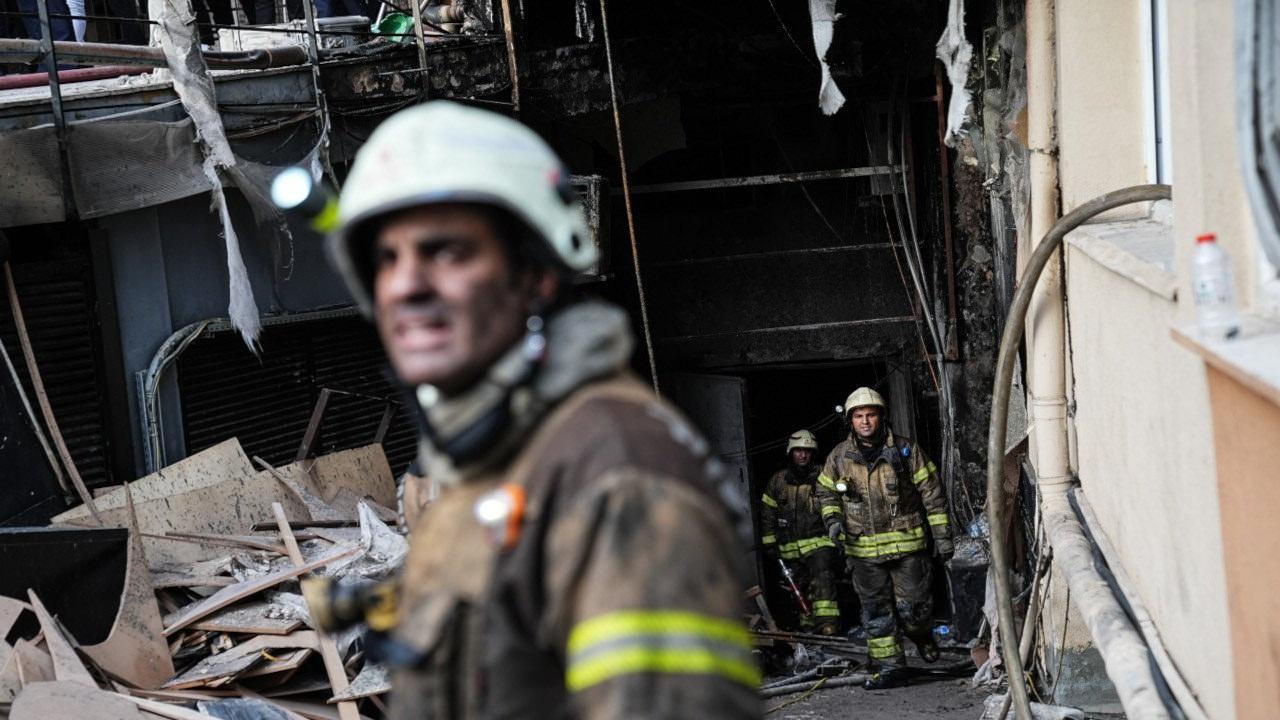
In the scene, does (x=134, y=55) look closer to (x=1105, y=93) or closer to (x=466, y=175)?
(x=1105, y=93)

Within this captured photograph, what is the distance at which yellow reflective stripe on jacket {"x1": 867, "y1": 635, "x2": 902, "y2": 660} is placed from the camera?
11031mm

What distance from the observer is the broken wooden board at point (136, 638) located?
6.68 meters

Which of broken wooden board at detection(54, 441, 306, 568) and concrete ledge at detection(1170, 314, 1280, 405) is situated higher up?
concrete ledge at detection(1170, 314, 1280, 405)

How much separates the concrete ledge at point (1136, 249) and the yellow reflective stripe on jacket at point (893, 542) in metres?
5.41

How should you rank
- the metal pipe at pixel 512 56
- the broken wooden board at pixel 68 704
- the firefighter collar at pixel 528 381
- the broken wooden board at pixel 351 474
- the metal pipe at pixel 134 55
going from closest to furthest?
1. the firefighter collar at pixel 528 381
2. the broken wooden board at pixel 68 704
3. the metal pipe at pixel 134 55
4. the metal pipe at pixel 512 56
5. the broken wooden board at pixel 351 474

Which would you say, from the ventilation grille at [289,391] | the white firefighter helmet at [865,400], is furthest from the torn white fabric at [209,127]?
the white firefighter helmet at [865,400]

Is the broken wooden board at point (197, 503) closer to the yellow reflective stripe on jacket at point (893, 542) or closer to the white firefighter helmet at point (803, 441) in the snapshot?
the yellow reflective stripe on jacket at point (893, 542)

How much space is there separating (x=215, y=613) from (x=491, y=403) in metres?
6.41

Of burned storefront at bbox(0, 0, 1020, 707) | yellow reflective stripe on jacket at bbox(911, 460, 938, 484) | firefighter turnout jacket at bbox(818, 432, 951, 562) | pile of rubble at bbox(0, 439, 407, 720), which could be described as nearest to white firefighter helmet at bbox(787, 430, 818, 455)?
burned storefront at bbox(0, 0, 1020, 707)

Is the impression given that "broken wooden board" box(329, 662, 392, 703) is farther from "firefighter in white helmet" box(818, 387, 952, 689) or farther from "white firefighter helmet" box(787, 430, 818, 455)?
"white firefighter helmet" box(787, 430, 818, 455)

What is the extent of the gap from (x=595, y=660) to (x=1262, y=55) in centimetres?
172

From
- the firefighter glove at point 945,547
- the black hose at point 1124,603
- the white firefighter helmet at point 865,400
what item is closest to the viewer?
the black hose at point 1124,603

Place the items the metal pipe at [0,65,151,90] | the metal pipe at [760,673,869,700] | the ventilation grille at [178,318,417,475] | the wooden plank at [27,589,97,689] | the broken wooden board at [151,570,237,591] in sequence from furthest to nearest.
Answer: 1. the metal pipe at [760,673,869,700]
2. the ventilation grille at [178,318,417,475]
3. the metal pipe at [0,65,151,90]
4. the broken wooden board at [151,570,237,591]
5. the wooden plank at [27,589,97,689]

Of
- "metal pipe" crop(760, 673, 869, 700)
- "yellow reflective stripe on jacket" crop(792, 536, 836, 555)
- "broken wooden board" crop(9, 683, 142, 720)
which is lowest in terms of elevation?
"metal pipe" crop(760, 673, 869, 700)
